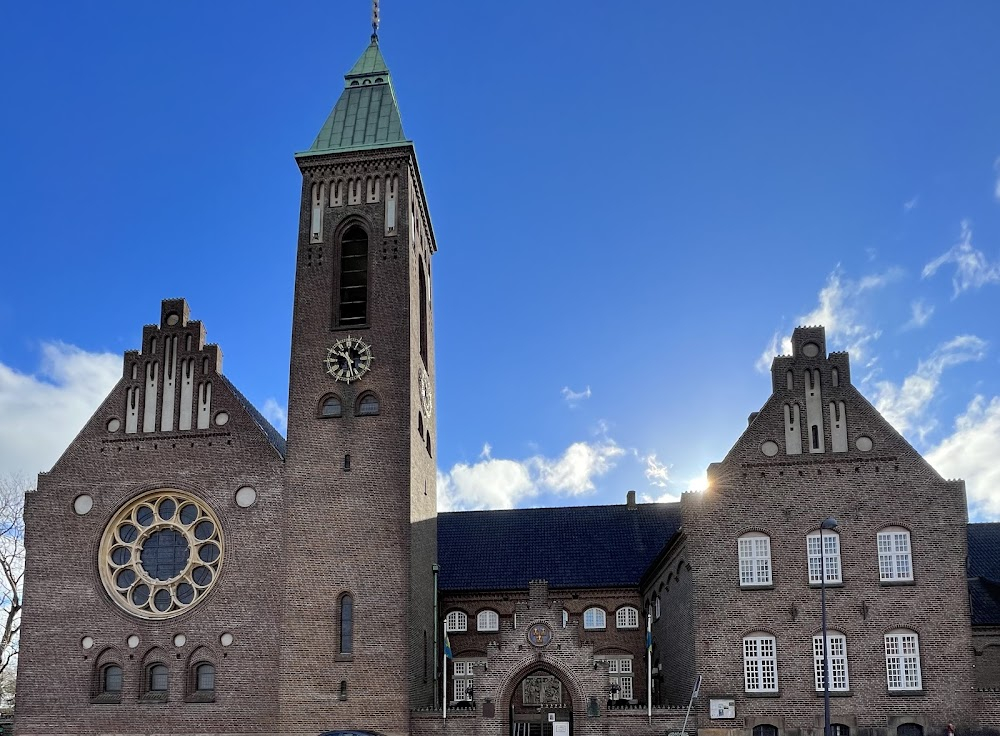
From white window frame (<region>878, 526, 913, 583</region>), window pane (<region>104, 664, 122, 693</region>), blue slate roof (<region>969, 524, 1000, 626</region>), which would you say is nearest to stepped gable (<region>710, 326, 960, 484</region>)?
white window frame (<region>878, 526, 913, 583</region>)

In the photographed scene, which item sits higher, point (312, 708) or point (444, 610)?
point (444, 610)

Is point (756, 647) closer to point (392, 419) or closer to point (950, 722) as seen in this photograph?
point (950, 722)

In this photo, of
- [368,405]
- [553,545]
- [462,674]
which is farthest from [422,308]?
[462,674]

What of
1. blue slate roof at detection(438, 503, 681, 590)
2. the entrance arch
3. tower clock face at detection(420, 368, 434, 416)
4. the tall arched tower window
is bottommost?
the entrance arch

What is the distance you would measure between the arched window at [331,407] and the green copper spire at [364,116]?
451 inches

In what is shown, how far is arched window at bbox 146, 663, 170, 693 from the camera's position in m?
43.9

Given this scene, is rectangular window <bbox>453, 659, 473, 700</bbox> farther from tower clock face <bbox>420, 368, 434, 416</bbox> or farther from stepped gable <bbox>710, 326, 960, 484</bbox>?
stepped gable <bbox>710, 326, 960, 484</bbox>

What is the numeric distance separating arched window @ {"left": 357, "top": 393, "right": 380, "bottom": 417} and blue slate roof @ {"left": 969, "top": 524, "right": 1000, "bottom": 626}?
26.9 metres

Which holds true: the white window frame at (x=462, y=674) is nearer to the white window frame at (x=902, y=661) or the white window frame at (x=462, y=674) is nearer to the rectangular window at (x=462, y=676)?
the rectangular window at (x=462, y=676)

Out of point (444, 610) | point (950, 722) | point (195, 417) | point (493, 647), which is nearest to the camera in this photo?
point (950, 722)

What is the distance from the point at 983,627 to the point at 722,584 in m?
14.0

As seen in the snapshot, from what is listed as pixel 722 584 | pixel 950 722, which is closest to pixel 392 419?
pixel 722 584

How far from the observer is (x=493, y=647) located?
140 ft

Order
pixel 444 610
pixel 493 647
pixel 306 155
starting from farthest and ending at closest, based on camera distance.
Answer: pixel 444 610, pixel 306 155, pixel 493 647
